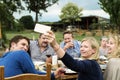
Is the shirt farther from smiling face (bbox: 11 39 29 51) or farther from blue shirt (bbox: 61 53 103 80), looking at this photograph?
blue shirt (bbox: 61 53 103 80)

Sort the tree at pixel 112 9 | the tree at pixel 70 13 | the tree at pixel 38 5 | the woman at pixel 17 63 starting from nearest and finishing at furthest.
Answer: the woman at pixel 17 63 → the tree at pixel 112 9 → the tree at pixel 38 5 → the tree at pixel 70 13

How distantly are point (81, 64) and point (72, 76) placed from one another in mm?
1324

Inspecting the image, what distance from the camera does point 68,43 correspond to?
764 cm

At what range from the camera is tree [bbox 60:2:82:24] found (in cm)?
9150

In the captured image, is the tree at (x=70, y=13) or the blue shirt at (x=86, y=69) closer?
the blue shirt at (x=86, y=69)

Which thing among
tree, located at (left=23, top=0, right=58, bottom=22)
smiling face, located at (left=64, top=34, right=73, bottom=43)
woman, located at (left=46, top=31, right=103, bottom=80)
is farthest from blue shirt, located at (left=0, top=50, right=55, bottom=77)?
tree, located at (left=23, top=0, right=58, bottom=22)

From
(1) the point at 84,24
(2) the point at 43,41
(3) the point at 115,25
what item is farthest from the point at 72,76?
(1) the point at 84,24

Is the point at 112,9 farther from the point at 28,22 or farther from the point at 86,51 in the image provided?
the point at 28,22

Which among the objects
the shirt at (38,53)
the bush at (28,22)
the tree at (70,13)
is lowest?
the shirt at (38,53)

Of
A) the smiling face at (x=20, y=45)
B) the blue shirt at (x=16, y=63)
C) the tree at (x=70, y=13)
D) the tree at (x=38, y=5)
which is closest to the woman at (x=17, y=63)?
the blue shirt at (x=16, y=63)

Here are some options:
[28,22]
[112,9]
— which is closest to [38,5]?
[28,22]

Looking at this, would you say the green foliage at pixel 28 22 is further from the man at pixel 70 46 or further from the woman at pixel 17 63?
the woman at pixel 17 63

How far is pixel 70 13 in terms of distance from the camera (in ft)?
313

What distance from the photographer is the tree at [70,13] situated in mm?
91500
